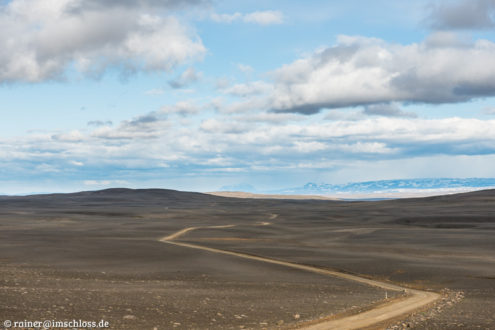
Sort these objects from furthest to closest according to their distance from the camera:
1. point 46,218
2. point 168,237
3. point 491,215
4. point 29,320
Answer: point 46,218 < point 491,215 < point 168,237 < point 29,320

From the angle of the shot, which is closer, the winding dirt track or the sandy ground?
the winding dirt track

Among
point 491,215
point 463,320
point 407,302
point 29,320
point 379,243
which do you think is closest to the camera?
point 29,320

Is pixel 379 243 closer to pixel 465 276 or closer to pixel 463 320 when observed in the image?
pixel 465 276

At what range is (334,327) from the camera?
52.3ft

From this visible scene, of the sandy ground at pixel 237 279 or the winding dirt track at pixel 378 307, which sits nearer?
the winding dirt track at pixel 378 307

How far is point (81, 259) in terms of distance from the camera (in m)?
31.2

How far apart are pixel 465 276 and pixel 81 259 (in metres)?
21.0

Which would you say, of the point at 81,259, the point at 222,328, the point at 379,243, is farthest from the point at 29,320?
the point at 379,243

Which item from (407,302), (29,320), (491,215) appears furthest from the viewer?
(491,215)

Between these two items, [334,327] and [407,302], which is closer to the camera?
[334,327]

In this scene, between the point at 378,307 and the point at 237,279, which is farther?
the point at 237,279

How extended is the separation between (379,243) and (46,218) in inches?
2096

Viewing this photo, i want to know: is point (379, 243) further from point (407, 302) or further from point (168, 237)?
point (407, 302)

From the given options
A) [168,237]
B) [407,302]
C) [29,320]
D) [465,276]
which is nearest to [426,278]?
[465,276]
